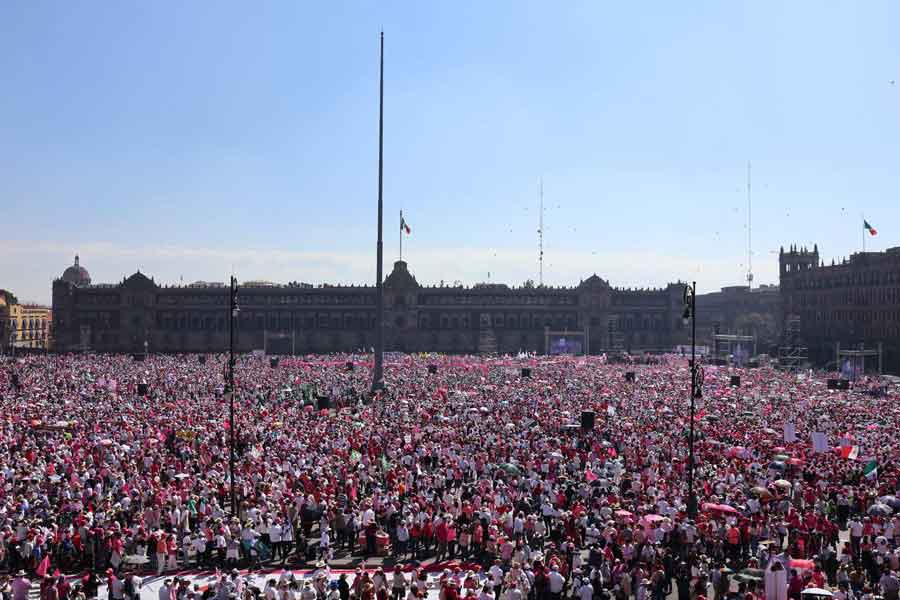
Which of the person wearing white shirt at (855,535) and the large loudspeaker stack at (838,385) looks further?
the large loudspeaker stack at (838,385)

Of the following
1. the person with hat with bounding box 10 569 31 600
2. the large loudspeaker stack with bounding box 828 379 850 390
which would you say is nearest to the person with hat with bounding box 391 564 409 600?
the person with hat with bounding box 10 569 31 600

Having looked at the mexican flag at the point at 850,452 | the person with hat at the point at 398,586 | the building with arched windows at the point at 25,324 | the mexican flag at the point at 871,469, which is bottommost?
the person with hat at the point at 398,586

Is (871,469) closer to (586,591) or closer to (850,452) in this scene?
(850,452)

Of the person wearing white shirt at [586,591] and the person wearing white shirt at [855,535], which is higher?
the person wearing white shirt at [855,535]

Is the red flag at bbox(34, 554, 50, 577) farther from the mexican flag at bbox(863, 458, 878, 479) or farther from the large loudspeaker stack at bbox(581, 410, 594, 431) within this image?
the mexican flag at bbox(863, 458, 878, 479)

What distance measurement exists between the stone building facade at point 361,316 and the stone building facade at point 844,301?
1563cm

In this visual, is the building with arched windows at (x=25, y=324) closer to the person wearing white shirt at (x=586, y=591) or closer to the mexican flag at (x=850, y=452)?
the mexican flag at (x=850, y=452)

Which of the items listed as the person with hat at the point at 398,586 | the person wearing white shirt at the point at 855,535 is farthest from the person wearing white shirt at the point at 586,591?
the person wearing white shirt at the point at 855,535

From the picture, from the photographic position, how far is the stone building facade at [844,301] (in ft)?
296

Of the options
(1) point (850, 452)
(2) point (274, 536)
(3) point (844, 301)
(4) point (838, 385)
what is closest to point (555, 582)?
(2) point (274, 536)

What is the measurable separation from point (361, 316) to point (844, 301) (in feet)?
188

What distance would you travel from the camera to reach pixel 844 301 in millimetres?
99375

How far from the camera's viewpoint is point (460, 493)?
2542cm

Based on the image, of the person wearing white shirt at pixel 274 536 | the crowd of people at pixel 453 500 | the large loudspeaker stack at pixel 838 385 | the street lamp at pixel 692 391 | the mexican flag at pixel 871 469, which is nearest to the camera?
the crowd of people at pixel 453 500
